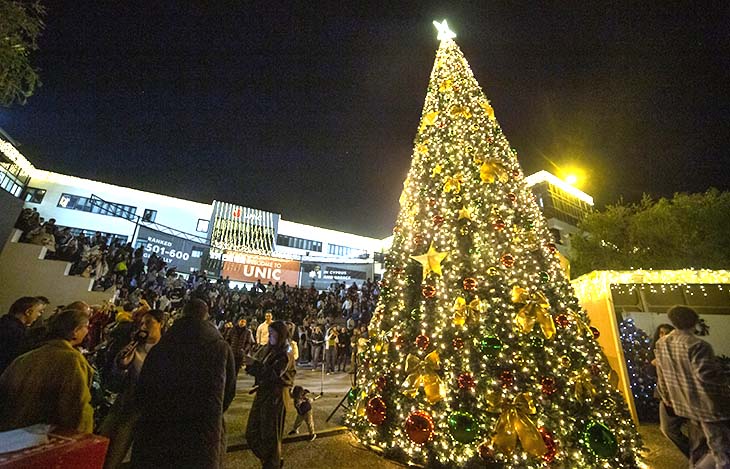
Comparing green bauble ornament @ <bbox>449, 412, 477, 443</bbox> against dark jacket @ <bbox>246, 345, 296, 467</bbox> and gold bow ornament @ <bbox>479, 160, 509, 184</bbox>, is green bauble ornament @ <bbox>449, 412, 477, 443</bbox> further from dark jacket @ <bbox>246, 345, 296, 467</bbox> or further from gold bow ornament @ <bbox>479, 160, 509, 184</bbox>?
gold bow ornament @ <bbox>479, 160, 509, 184</bbox>

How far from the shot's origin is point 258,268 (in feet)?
81.1

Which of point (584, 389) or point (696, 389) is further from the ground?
point (696, 389)

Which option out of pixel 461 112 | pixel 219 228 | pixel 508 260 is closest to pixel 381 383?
pixel 508 260

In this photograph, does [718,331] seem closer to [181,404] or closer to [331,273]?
[181,404]

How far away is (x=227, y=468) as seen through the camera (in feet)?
12.0

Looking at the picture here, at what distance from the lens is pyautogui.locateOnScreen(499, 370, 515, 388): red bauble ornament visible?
3.68m

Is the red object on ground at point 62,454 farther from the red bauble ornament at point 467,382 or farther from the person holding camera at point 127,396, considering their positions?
the red bauble ornament at point 467,382

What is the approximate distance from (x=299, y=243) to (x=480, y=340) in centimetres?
2841

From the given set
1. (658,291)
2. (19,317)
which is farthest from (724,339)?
(19,317)

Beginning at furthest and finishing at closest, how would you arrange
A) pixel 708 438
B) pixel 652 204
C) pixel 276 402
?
pixel 652 204, pixel 276 402, pixel 708 438

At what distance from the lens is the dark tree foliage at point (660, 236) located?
15.4 meters

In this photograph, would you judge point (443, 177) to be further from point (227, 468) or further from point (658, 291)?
point (658, 291)

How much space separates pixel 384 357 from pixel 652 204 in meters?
24.3

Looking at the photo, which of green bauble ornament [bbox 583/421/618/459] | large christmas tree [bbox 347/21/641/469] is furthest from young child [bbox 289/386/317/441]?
green bauble ornament [bbox 583/421/618/459]
